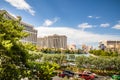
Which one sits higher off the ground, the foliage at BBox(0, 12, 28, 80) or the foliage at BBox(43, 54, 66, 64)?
the foliage at BBox(0, 12, 28, 80)

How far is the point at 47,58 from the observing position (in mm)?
72250

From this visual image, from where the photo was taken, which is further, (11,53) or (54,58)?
(54,58)

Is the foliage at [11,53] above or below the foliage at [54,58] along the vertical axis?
above

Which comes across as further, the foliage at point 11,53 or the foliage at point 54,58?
the foliage at point 54,58

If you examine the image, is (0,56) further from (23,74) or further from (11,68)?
(23,74)

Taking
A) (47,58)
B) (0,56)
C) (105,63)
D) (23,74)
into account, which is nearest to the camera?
(0,56)

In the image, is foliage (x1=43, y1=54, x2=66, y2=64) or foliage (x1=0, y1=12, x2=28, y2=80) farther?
foliage (x1=43, y1=54, x2=66, y2=64)

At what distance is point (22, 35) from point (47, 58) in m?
59.8

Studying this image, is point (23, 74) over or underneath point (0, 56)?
underneath

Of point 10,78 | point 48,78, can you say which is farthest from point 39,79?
point 10,78

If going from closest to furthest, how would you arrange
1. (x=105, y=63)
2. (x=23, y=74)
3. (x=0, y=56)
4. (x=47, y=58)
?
(x=0, y=56) < (x=23, y=74) < (x=105, y=63) < (x=47, y=58)

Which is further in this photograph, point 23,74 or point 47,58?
point 47,58

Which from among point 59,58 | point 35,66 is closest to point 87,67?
point 59,58

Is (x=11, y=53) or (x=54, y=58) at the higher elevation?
(x=11, y=53)
